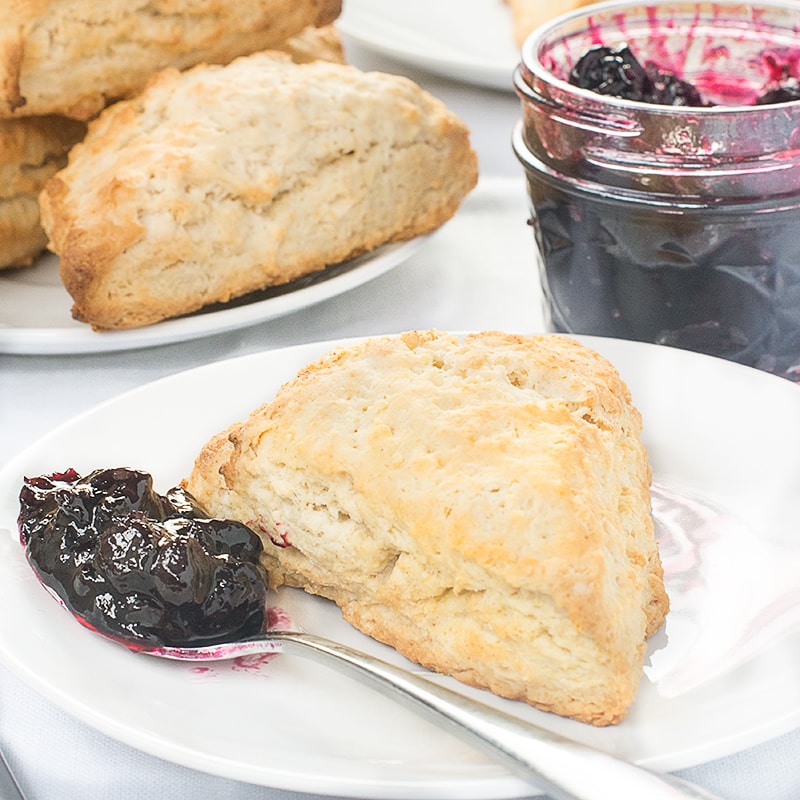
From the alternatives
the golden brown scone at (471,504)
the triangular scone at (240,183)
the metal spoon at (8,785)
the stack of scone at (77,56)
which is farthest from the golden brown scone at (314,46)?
the metal spoon at (8,785)

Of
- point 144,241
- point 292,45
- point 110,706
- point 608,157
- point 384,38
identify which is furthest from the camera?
point 384,38

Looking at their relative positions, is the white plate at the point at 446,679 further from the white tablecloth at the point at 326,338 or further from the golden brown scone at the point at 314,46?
the golden brown scone at the point at 314,46

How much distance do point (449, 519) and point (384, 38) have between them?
2588 mm

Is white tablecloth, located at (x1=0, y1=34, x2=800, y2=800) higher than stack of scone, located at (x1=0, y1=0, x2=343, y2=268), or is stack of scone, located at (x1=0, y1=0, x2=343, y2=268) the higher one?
stack of scone, located at (x1=0, y1=0, x2=343, y2=268)

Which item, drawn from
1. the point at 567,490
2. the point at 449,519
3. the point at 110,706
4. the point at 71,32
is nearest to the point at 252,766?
the point at 110,706

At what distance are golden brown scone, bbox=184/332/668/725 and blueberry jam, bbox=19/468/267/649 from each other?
0.10 m

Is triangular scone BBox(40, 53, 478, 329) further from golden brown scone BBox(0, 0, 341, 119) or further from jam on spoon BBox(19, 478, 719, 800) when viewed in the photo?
jam on spoon BBox(19, 478, 719, 800)

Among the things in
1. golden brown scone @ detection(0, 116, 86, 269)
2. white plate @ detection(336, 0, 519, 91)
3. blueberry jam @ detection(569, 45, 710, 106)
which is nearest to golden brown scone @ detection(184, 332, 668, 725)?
blueberry jam @ detection(569, 45, 710, 106)

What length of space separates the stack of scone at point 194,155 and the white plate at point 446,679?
0.46 m

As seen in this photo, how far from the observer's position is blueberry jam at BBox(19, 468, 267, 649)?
59.1 inches

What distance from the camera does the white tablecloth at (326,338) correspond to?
4.78 feet

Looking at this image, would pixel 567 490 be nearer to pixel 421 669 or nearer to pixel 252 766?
pixel 421 669

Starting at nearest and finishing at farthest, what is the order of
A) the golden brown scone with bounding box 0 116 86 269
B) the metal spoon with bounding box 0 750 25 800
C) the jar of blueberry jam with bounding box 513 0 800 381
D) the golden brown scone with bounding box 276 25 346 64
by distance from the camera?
the metal spoon with bounding box 0 750 25 800 < the jar of blueberry jam with bounding box 513 0 800 381 < the golden brown scone with bounding box 0 116 86 269 < the golden brown scone with bounding box 276 25 346 64

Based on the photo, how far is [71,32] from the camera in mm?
2514
